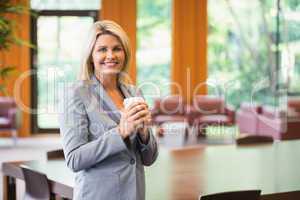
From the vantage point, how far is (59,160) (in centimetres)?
380

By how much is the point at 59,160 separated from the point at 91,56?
1712 millimetres

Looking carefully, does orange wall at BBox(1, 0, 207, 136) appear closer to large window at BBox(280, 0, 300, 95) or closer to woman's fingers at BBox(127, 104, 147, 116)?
large window at BBox(280, 0, 300, 95)

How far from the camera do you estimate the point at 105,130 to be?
2170 mm

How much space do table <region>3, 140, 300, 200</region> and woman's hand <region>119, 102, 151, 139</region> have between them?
80cm

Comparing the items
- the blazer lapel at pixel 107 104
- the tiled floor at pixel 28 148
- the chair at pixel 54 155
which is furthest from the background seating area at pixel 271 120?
the blazer lapel at pixel 107 104

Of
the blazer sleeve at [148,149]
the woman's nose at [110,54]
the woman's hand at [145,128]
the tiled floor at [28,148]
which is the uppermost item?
the woman's nose at [110,54]

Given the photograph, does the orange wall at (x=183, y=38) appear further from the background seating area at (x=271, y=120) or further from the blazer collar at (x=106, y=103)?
the blazer collar at (x=106, y=103)

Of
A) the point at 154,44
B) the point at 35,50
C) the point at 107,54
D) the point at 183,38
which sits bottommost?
the point at 107,54

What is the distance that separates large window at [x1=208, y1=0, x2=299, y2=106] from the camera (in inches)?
429

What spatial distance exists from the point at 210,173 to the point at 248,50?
7.94 metres

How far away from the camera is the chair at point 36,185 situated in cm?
315

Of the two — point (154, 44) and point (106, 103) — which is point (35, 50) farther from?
point (106, 103)

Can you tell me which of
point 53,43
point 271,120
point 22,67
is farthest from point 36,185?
point 53,43

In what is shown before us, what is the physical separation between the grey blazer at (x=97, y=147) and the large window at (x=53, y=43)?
833 centimetres
